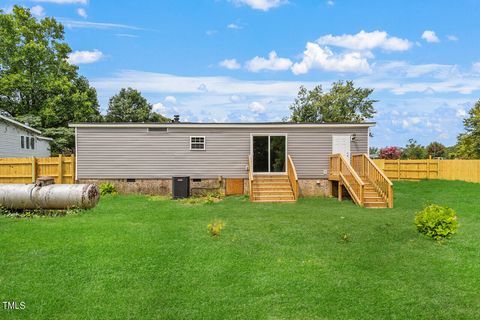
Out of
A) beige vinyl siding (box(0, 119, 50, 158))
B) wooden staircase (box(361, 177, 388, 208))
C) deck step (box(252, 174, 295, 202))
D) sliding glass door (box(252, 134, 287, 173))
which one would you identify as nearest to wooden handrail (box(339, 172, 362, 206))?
wooden staircase (box(361, 177, 388, 208))

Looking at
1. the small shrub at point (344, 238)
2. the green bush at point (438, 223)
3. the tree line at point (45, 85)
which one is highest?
the tree line at point (45, 85)

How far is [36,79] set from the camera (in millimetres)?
37250

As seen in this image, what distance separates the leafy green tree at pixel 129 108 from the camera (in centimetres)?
5209

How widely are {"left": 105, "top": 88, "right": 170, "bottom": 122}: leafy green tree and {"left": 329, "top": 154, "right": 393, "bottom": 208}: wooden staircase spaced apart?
126ft

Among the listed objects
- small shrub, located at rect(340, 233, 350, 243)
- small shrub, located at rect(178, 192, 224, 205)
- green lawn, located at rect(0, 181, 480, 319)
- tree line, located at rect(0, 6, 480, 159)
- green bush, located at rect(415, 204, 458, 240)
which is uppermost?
tree line, located at rect(0, 6, 480, 159)

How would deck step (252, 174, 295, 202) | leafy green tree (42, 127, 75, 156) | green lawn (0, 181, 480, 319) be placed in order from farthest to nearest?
leafy green tree (42, 127, 75, 156) → deck step (252, 174, 295, 202) → green lawn (0, 181, 480, 319)

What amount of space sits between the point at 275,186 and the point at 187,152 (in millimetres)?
4529

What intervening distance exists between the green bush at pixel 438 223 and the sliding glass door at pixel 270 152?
9.61 metres

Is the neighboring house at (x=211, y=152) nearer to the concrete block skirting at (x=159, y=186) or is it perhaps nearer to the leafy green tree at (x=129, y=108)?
the concrete block skirting at (x=159, y=186)

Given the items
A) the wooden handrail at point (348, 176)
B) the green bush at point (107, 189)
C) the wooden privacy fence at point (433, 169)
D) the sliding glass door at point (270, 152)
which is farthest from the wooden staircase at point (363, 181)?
the wooden privacy fence at point (433, 169)

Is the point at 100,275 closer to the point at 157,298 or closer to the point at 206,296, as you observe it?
the point at 157,298

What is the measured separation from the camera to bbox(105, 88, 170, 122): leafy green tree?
2051 inches

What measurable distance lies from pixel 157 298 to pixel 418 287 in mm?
4175

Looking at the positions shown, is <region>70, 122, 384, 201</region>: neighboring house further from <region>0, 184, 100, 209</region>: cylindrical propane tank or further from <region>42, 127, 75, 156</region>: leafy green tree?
<region>42, 127, 75, 156</region>: leafy green tree
